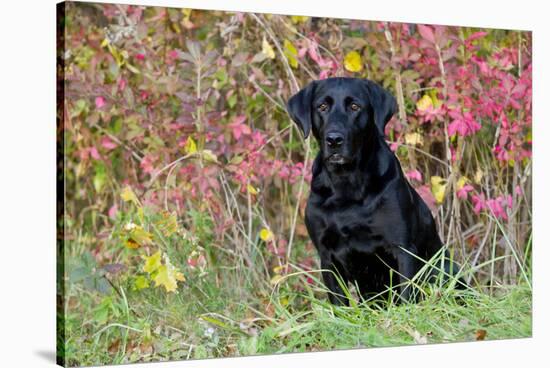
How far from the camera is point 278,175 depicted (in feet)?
17.2

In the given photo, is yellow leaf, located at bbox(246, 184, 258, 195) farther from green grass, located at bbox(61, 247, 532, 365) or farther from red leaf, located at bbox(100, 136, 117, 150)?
red leaf, located at bbox(100, 136, 117, 150)

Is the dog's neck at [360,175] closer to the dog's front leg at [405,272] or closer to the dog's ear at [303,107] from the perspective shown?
the dog's ear at [303,107]

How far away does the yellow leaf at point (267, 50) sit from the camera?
5.04 metres

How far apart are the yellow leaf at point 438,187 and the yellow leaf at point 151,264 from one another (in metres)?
1.45

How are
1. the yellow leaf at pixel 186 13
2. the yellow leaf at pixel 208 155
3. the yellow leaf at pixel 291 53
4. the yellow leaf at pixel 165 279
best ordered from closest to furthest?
the yellow leaf at pixel 165 279, the yellow leaf at pixel 186 13, the yellow leaf at pixel 208 155, the yellow leaf at pixel 291 53

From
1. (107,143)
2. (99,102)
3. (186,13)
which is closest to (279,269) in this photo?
(107,143)

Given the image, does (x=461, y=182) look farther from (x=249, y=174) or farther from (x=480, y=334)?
(x=249, y=174)

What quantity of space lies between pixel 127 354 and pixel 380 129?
4.85 ft

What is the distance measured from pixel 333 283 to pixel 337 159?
0.57 metres

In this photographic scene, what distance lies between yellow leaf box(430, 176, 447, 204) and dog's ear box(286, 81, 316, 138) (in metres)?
0.86

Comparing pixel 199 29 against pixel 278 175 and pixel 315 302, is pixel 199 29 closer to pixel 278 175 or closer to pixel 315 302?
pixel 278 175

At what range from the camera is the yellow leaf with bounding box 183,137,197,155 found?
16.3ft

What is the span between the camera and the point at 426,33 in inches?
203

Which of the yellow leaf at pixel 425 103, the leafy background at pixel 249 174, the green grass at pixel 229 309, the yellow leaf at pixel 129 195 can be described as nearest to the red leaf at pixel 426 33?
the leafy background at pixel 249 174
